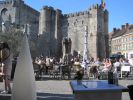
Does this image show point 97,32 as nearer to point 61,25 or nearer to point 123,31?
point 61,25

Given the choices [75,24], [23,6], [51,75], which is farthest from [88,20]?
[51,75]

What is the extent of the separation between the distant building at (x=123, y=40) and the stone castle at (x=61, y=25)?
42.1 ft

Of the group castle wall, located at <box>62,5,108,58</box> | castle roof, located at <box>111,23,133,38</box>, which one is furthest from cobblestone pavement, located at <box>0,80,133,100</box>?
castle roof, located at <box>111,23,133,38</box>

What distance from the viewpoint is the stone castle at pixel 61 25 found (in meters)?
81.9

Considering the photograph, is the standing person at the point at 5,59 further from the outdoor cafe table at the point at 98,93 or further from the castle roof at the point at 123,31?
the castle roof at the point at 123,31

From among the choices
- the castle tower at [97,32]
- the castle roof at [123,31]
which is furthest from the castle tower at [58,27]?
the castle roof at [123,31]

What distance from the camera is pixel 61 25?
91.0 metres

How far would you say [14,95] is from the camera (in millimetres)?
6547

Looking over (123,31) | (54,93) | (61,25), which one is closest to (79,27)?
(61,25)

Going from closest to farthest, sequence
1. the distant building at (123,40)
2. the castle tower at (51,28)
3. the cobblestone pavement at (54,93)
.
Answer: the cobblestone pavement at (54,93) → the castle tower at (51,28) → the distant building at (123,40)

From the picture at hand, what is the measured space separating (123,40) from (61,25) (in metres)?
20.4

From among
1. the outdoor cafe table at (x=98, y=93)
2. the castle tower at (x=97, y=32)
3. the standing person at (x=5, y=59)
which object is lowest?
the outdoor cafe table at (x=98, y=93)

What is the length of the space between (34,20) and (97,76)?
7501cm

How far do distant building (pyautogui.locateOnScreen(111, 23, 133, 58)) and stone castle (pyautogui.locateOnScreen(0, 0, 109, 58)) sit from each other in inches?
506
